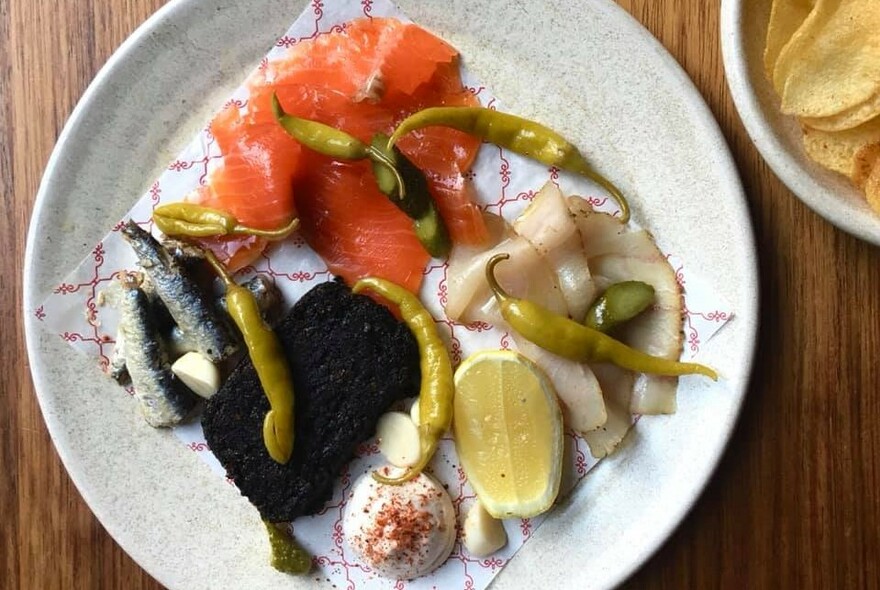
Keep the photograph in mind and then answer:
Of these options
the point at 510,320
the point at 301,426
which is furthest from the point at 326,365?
the point at 510,320

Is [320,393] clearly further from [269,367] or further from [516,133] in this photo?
[516,133]

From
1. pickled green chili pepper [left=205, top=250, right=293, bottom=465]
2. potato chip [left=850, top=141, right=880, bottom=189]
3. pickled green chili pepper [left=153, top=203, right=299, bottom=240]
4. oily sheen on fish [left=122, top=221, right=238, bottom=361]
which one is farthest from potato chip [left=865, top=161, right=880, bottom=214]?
oily sheen on fish [left=122, top=221, right=238, bottom=361]

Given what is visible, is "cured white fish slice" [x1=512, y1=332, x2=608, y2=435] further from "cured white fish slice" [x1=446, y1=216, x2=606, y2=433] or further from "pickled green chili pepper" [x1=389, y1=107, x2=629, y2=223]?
"pickled green chili pepper" [x1=389, y1=107, x2=629, y2=223]

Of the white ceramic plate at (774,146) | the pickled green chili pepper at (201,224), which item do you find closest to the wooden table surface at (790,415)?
the white ceramic plate at (774,146)

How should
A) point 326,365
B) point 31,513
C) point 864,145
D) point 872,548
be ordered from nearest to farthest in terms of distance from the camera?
point 864,145
point 872,548
point 326,365
point 31,513

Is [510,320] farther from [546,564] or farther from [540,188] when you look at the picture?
[546,564]

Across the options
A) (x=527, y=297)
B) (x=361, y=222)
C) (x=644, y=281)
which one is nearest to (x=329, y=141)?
(x=361, y=222)
